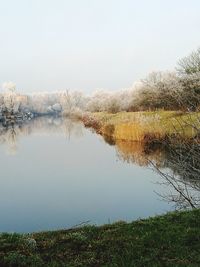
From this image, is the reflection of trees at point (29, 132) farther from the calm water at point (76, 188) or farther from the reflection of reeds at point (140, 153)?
the reflection of reeds at point (140, 153)

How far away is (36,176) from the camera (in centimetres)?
2164

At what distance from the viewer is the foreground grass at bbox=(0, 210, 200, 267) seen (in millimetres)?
6500

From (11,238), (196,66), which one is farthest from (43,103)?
(11,238)

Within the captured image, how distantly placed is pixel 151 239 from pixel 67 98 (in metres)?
135

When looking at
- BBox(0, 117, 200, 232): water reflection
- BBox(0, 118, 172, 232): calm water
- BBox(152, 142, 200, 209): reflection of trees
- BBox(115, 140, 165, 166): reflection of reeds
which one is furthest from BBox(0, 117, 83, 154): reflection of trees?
BBox(152, 142, 200, 209): reflection of trees

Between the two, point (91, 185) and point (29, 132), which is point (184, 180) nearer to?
point (91, 185)

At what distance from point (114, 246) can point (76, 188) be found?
11.0m

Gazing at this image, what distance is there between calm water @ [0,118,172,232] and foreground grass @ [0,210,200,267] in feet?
15.0

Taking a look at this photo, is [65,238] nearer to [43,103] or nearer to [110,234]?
[110,234]

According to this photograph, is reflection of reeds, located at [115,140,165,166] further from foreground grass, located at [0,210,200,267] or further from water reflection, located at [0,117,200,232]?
foreground grass, located at [0,210,200,267]

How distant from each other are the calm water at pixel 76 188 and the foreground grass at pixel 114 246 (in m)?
4.56

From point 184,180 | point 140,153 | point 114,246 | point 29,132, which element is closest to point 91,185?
point 184,180

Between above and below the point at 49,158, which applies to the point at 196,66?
above

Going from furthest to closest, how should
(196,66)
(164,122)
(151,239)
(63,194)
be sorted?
(196,66)
(164,122)
(63,194)
(151,239)
